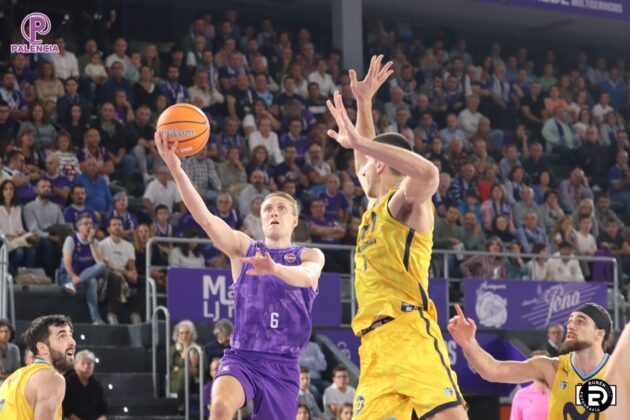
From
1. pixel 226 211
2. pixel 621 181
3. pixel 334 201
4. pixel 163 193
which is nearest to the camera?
pixel 226 211

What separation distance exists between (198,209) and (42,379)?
56.0 inches

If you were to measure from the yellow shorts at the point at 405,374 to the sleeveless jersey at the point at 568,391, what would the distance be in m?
1.31

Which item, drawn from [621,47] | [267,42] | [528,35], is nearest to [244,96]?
[267,42]

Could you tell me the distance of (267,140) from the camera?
1689 centimetres

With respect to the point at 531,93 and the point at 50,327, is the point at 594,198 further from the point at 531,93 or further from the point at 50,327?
the point at 50,327

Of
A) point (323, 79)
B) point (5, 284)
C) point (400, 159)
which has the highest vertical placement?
point (323, 79)

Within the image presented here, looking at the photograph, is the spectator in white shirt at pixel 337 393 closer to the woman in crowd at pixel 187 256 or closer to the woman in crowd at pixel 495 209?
the woman in crowd at pixel 187 256

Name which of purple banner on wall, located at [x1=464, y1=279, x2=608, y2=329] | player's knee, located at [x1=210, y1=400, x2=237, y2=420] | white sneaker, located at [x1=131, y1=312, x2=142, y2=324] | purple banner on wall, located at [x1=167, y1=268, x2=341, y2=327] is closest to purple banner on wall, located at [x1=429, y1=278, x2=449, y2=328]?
purple banner on wall, located at [x1=464, y1=279, x2=608, y2=329]

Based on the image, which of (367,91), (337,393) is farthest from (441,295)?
(367,91)

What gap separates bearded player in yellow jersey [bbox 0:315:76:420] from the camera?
732cm

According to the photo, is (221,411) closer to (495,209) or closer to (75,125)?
(75,125)

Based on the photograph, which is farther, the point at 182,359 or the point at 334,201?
the point at 334,201

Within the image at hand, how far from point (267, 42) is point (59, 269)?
7.32 meters

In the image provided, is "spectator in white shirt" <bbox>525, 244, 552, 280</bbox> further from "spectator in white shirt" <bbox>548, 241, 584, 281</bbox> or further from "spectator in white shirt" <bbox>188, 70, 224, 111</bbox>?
"spectator in white shirt" <bbox>188, 70, 224, 111</bbox>
